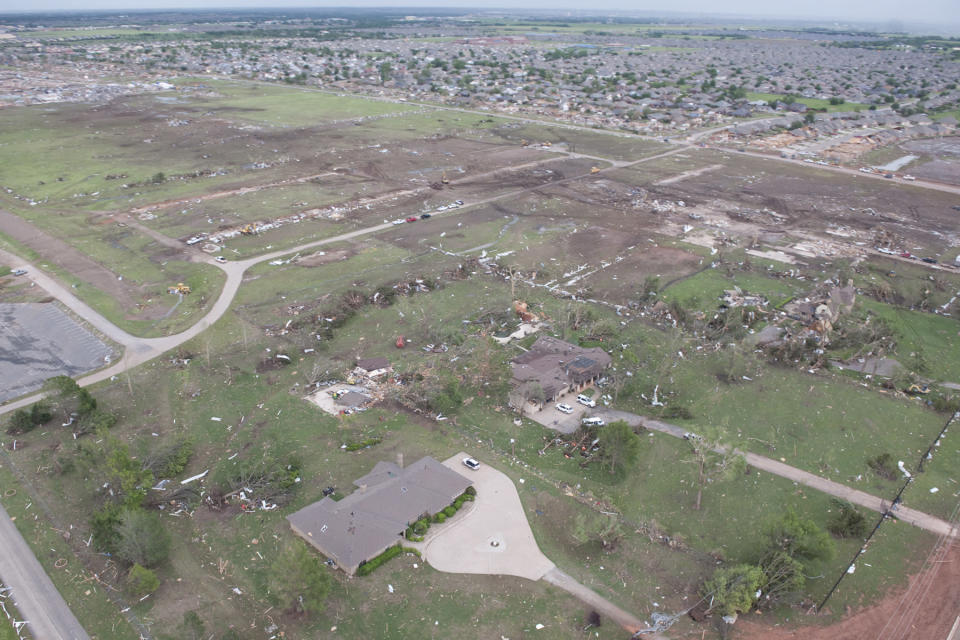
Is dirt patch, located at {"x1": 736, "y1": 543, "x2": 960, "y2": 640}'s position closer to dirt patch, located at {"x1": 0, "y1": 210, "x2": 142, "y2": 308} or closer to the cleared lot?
the cleared lot

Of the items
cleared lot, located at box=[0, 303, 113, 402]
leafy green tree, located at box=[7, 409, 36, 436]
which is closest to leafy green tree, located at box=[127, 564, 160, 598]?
leafy green tree, located at box=[7, 409, 36, 436]

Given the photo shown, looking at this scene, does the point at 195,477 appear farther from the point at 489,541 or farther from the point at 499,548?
the point at 499,548

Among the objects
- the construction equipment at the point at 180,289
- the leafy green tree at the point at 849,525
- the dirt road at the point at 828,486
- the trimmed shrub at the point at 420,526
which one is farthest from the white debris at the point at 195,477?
the leafy green tree at the point at 849,525

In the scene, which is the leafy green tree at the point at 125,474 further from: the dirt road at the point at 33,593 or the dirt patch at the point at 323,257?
the dirt patch at the point at 323,257

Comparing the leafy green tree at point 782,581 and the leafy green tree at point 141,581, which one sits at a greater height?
the leafy green tree at point 782,581

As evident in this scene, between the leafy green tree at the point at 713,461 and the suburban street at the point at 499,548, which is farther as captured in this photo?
the leafy green tree at the point at 713,461

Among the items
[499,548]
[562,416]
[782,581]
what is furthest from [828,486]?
[499,548]
